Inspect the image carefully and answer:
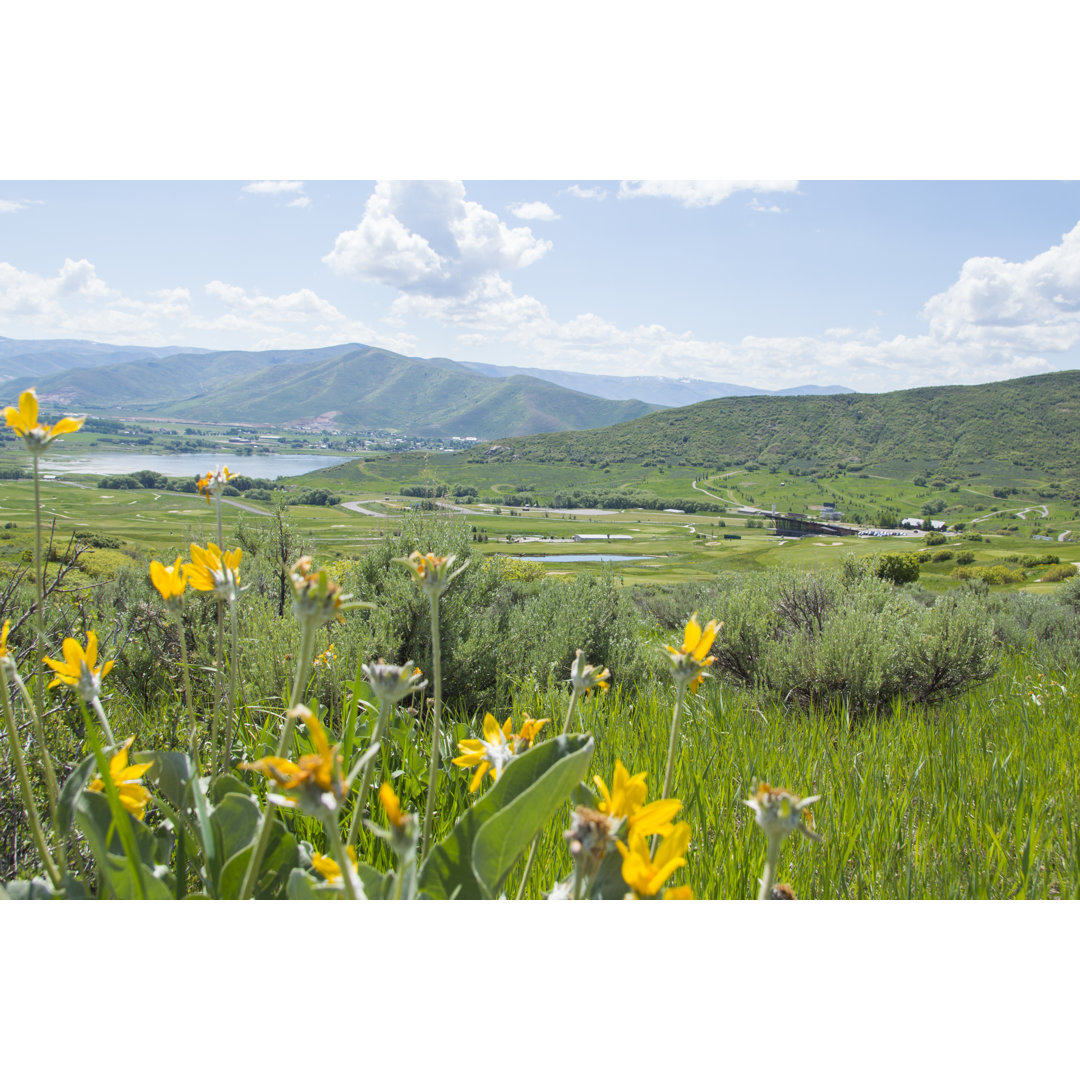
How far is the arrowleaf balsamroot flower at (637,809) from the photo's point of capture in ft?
1.93

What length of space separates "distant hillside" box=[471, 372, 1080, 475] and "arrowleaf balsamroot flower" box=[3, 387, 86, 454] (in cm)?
6210

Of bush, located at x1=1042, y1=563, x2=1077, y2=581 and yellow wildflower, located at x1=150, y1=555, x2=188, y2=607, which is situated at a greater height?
yellow wildflower, located at x1=150, y1=555, x2=188, y2=607

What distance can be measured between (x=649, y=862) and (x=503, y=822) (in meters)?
0.15

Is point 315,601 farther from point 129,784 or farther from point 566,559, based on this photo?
point 566,559

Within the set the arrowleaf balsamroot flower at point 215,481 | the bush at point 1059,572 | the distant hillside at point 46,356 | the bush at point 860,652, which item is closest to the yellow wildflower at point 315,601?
the arrowleaf balsamroot flower at point 215,481

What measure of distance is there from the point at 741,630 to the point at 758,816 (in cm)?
388

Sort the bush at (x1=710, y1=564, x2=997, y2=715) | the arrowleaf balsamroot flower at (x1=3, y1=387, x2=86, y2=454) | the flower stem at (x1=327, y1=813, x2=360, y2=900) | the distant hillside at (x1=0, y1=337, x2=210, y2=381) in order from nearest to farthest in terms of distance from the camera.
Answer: the flower stem at (x1=327, y1=813, x2=360, y2=900)
the arrowleaf balsamroot flower at (x1=3, y1=387, x2=86, y2=454)
the bush at (x1=710, y1=564, x2=997, y2=715)
the distant hillside at (x1=0, y1=337, x2=210, y2=381)

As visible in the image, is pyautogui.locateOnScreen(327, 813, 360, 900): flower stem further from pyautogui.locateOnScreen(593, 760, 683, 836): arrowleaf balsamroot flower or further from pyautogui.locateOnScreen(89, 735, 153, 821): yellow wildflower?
pyautogui.locateOnScreen(89, 735, 153, 821): yellow wildflower

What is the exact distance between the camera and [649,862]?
59cm

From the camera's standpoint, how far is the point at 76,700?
1866 millimetres

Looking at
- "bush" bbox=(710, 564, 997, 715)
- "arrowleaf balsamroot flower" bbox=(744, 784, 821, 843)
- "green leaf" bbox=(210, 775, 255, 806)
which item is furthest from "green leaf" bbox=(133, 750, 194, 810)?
"bush" bbox=(710, 564, 997, 715)

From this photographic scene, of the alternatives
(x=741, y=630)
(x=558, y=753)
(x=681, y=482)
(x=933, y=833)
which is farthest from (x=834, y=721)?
(x=681, y=482)

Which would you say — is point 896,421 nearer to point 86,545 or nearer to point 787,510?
point 787,510

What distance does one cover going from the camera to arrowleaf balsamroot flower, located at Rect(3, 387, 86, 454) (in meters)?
0.82
